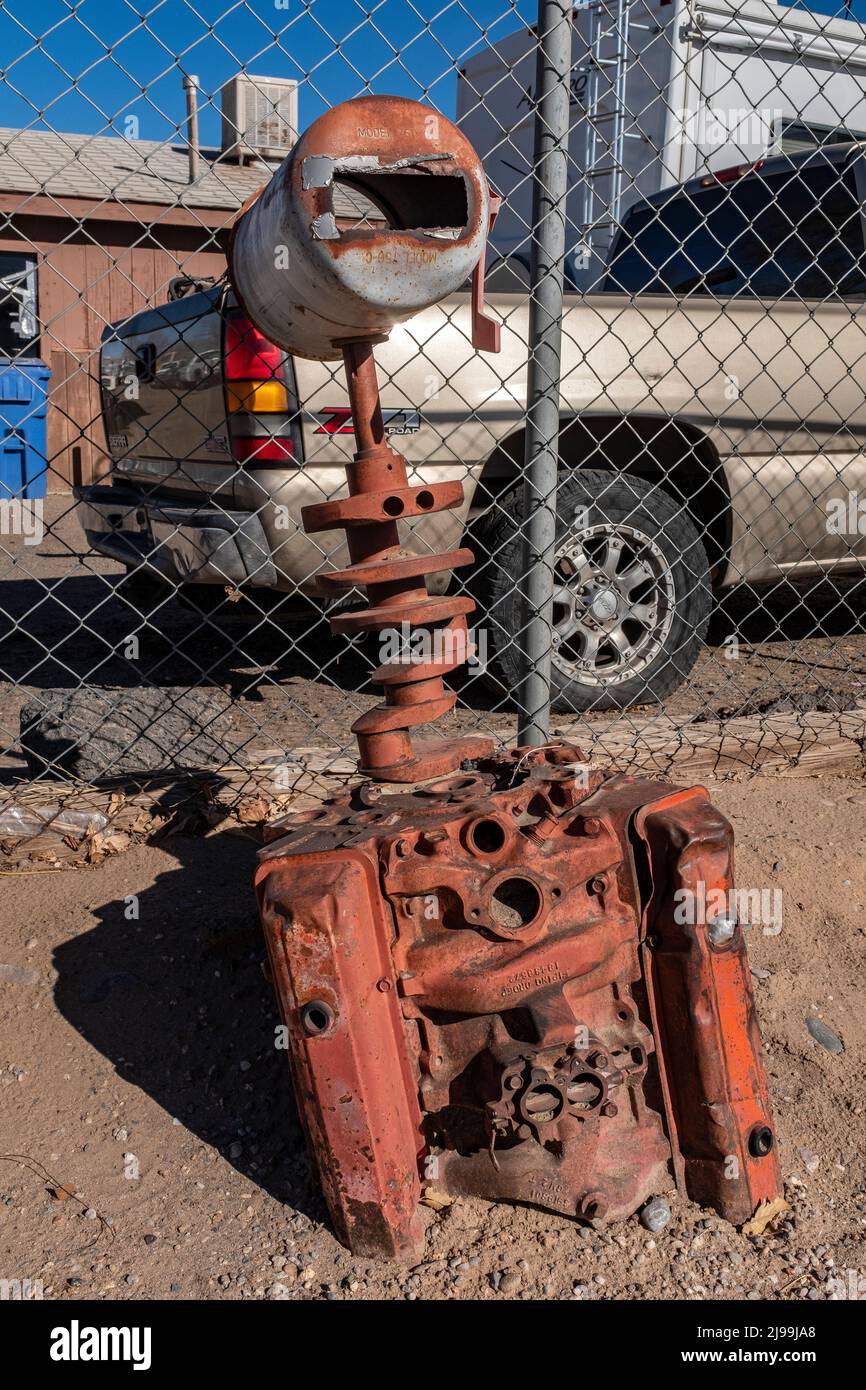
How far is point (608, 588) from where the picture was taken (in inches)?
151

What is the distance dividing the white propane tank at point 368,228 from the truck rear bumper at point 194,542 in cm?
130

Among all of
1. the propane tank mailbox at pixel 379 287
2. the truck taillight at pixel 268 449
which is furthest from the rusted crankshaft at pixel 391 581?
the truck taillight at pixel 268 449

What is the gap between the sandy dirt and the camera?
70.4 inches

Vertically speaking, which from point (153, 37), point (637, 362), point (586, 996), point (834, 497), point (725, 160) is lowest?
point (586, 996)

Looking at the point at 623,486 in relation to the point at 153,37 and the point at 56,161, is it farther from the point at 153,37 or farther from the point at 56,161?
the point at 56,161

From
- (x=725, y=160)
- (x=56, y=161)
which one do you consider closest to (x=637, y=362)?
(x=725, y=160)

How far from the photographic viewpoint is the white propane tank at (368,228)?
1667mm

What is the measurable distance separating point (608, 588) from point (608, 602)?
0.16 ft

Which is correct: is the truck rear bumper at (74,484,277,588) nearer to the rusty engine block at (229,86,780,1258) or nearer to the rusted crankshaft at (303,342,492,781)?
the rusted crankshaft at (303,342,492,781)

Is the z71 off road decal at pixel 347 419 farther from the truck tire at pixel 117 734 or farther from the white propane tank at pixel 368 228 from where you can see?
the white propane tank at pixel 368 228

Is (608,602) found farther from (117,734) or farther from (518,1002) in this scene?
(518,1002)

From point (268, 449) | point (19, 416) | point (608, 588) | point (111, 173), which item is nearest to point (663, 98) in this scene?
point (608, 588)

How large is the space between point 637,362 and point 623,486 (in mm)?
413

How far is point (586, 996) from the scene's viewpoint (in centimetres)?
184
